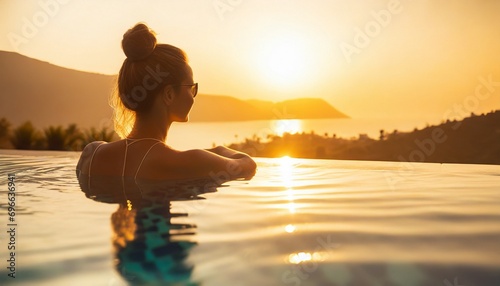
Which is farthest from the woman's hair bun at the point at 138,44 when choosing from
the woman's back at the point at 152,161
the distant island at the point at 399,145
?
the distant island at the point at 399,145

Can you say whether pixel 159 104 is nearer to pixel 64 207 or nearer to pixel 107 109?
pixel 107 109

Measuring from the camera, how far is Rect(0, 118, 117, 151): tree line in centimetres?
1036

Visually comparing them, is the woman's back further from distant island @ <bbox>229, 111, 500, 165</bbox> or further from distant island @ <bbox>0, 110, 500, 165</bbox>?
distant island @ <bbox>229, 111, 500, 165</bbox>

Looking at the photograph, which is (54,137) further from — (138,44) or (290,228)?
(290,228)

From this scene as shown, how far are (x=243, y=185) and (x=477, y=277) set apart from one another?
2290mm

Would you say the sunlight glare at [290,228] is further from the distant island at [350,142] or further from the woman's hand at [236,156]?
the distant island at [350,142]

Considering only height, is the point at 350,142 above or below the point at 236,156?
above

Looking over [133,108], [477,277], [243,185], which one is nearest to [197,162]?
[243,185]

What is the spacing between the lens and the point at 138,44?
3.25 metres

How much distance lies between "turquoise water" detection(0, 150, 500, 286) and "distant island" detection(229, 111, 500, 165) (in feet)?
27.4

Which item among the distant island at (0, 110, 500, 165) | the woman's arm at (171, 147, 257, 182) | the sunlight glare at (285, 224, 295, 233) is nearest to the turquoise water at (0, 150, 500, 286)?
the sunlight glare at (285, 224, 295, 233)

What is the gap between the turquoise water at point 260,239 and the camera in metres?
1.22

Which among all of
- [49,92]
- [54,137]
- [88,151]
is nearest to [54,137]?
[54,137]

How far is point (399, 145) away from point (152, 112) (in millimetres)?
9653
